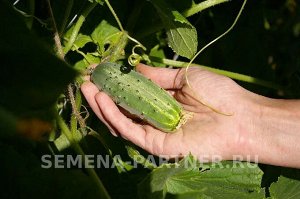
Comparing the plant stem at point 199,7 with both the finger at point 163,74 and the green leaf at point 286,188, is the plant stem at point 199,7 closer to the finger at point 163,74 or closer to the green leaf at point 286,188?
the finger at point 163,74

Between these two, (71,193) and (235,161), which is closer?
(71,193)

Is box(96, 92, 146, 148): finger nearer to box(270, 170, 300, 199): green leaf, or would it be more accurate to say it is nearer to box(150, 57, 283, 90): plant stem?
box(150, 57, 283, 90): plant stem

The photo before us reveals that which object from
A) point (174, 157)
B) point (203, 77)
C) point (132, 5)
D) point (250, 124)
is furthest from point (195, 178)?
point (132, 5)

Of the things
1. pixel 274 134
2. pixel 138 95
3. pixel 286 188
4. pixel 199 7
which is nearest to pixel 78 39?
pixel 138 95

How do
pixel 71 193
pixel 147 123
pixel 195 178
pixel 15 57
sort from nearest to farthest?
pixel 15 57, pixel 71 193, pixel 195 178, pixel 147 123

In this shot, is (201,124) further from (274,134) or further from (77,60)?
(77,60)

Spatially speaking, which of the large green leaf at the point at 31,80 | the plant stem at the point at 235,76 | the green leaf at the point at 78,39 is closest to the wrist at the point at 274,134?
the plant stem at the point at 235,76

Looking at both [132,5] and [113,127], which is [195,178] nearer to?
[113,127]
